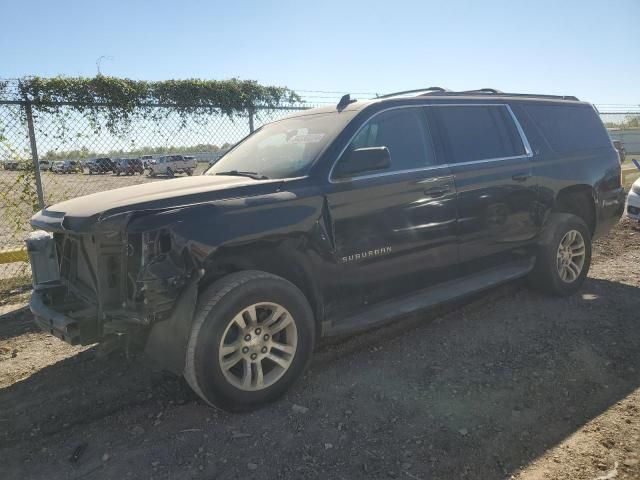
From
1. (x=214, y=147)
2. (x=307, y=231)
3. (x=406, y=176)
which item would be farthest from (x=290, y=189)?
(x=214, y=147)

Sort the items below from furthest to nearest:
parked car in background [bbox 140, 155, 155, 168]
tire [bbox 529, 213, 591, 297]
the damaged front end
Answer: parked car in background [bbox 140, 155, 155, 168], tire [bbox 529, 213, 591, 297], the damaged front end

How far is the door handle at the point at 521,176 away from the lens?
4.47m

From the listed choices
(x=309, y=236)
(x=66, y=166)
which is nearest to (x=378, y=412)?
(x=309, y=236)

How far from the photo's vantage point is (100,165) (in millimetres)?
7387

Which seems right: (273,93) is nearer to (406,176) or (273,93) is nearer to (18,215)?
(18,215)

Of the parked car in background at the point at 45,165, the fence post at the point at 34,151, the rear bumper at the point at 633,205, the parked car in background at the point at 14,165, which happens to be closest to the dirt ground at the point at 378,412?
the fence post at the point at 34,151

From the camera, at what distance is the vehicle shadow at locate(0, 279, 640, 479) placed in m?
2.58

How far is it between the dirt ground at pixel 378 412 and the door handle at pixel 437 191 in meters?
1.21

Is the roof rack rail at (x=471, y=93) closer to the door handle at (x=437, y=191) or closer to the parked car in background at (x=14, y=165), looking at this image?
the door handle at (x=437, y=191)

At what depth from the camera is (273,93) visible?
793 centimetres

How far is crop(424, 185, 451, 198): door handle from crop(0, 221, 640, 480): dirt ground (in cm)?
121

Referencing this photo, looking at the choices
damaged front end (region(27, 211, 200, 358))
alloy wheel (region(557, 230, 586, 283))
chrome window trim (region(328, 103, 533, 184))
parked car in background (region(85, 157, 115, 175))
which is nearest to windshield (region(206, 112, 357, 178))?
chrome window trim (region(328, 103, 533, 184))

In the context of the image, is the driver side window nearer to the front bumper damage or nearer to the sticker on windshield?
the sticker on windshield

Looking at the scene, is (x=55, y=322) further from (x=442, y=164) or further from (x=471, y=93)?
(x=471, y=93)
